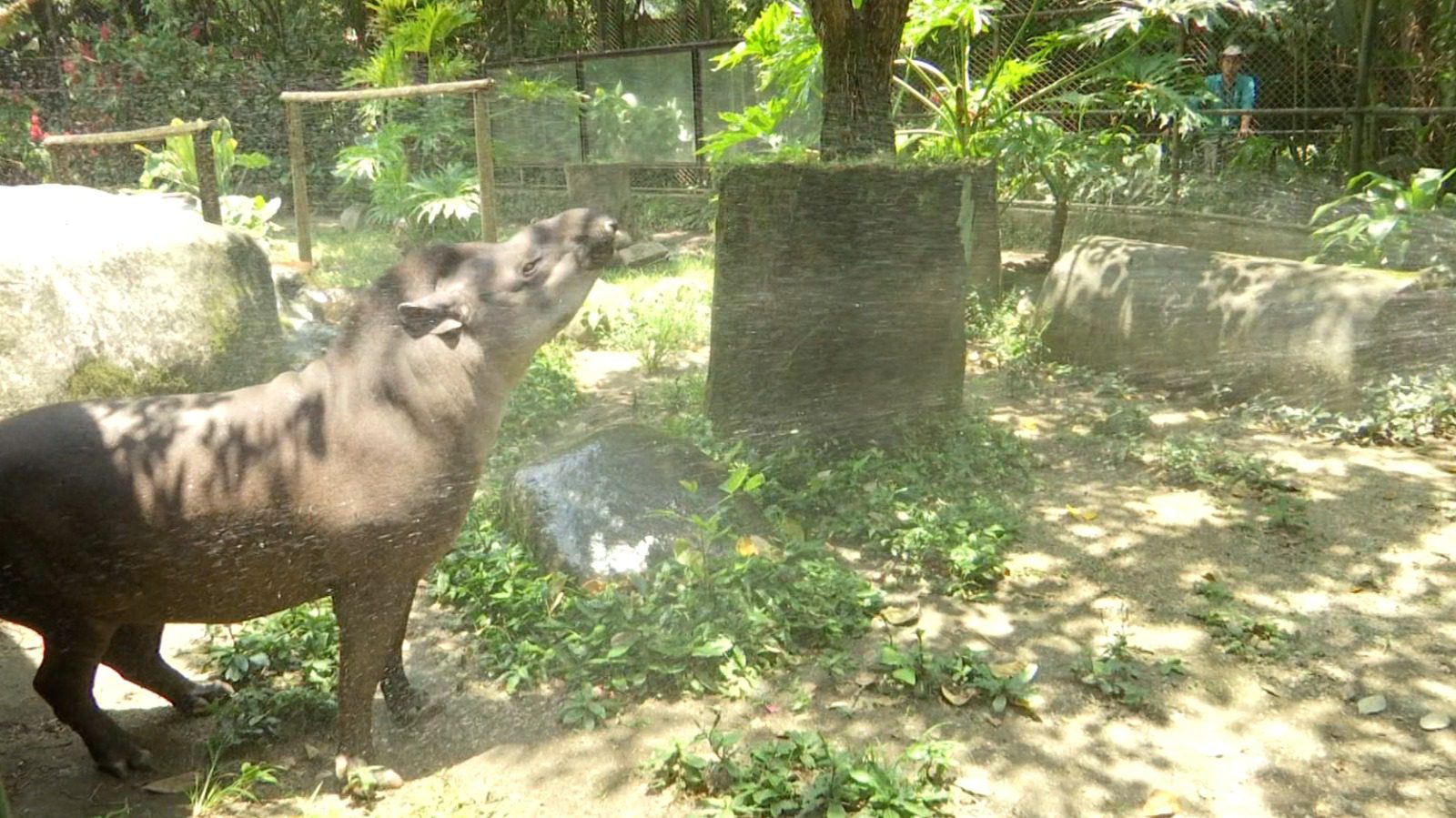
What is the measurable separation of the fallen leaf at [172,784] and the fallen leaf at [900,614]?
7.77 feet

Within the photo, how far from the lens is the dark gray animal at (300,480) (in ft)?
10.0

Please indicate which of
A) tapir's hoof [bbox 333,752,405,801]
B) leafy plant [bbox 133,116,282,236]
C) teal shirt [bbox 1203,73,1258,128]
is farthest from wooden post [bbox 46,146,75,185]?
teal shirt [bbox 1203,73,1258,128]

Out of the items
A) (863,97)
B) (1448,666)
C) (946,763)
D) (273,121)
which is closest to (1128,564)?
(1448,666)

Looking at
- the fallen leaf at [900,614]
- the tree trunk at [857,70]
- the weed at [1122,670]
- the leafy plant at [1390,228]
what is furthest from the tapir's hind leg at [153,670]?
the leafy plant at [1390,228]

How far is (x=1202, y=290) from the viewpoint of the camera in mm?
7344

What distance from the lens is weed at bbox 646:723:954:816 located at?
3.02 metres

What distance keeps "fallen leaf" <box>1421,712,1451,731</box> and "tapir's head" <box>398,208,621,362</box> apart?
9.54 feet

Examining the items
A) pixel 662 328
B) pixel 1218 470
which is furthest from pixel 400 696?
pixel 662 328

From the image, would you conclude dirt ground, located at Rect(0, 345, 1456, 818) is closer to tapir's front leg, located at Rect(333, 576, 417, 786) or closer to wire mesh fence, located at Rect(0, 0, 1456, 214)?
tapir's front leg, located at Rect(333, 576, 417, 786)

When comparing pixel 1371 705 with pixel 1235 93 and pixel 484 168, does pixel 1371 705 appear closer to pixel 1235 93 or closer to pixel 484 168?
pixel 484 168

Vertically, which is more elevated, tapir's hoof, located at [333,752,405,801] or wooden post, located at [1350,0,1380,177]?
wooden post, located at [1350,0,1380,177]

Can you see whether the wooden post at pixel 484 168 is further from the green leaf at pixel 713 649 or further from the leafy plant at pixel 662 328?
the green leaf at pixel 713 649

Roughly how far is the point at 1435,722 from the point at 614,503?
300 centimetres

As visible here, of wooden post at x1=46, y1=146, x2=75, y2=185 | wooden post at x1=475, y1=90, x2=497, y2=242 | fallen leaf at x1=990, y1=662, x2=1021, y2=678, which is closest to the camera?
fallen leaf at x1=990, y1=662, x2=1021, y2=678
